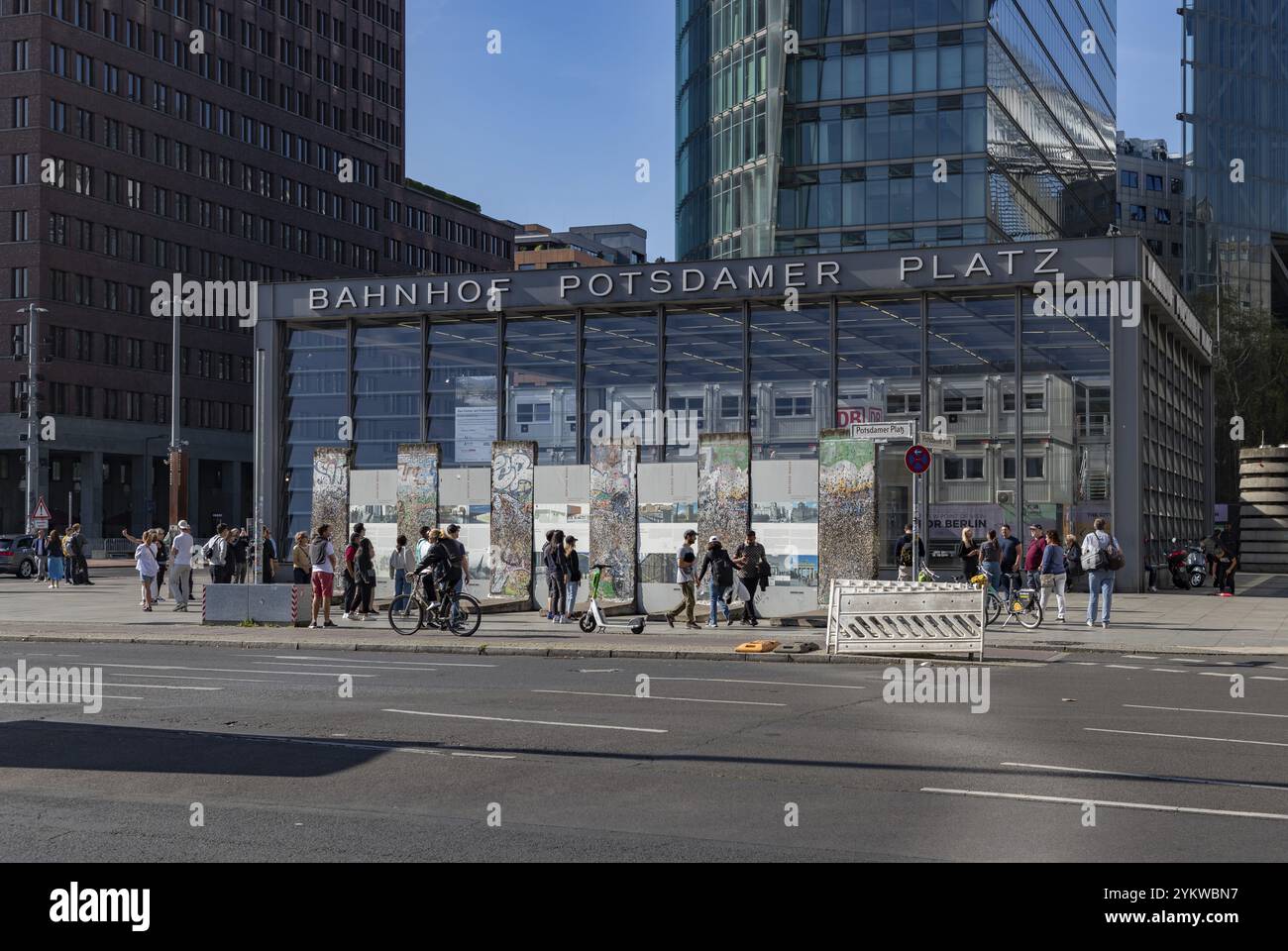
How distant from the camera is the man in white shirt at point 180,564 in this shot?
1203 inches

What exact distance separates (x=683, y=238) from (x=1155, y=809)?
59182mm

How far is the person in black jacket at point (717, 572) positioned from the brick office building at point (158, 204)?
61.9m

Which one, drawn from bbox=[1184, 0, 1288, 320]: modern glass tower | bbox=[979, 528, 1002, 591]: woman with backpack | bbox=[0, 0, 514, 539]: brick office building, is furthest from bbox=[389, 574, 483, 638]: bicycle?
bbox=[1184, 0, 1288, 320]: modern glass tower

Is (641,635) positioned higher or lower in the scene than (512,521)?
lower

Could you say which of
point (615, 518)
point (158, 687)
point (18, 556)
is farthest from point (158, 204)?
point (158, 687)

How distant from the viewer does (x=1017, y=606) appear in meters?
26.3

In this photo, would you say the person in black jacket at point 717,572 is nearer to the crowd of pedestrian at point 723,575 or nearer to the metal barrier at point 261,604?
the crowd of pedestrian at point 723,575

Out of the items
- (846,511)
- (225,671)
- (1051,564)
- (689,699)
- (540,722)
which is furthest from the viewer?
(846,511)

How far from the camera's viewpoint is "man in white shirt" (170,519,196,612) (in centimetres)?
3056

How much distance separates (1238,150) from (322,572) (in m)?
86.2

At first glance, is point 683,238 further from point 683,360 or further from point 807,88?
point 683,360

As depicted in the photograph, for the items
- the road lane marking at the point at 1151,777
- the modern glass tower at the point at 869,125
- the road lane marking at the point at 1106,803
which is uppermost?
the modern glass tower at the point at 869,125

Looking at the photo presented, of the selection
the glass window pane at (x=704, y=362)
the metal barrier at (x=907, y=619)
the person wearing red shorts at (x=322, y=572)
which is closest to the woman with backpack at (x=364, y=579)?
the person wearing red shorts at (x=322, y=572)

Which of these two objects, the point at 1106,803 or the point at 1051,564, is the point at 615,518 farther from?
the point at 1106,803
